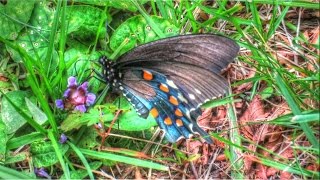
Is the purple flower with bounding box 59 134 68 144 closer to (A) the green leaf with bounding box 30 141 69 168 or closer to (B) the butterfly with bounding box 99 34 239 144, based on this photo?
(A) the green leaf with bounding box 30 141 69 168

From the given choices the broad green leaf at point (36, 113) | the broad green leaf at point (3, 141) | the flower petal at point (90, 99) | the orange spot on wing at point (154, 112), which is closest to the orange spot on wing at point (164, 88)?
the orange spot on wing at point (154, 112)

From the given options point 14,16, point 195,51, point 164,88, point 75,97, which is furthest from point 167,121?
point 14,16

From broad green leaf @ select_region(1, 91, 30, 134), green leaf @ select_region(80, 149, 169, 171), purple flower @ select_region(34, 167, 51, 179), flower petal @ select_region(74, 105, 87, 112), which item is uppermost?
flower petal @ select_region(74, 105, 87, 112)

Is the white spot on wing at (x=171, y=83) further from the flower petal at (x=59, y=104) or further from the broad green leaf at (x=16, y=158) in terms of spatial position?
the broad green leaf at (x=16, y=158)

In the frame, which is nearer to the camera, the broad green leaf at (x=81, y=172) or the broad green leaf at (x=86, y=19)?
the broad green leaf at (x=81, y=172)

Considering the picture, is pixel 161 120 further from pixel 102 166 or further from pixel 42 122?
pixel 42 122

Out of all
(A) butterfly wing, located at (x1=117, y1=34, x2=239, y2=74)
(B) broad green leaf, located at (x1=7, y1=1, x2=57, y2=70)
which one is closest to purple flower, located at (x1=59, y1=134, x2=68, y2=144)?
(B) broad green leaf, located at (x1=7, y1=1, x2=57, y2=70)

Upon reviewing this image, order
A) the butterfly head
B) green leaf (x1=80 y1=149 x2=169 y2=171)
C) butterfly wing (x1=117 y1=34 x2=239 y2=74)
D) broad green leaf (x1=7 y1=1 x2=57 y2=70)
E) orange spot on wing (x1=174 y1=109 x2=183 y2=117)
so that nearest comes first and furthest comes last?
butterfly wing (x1=117 y1=34 x2=239 y2=74), green leaf (x1=80 y1=149 x2=169 y2=171), orange spot on wing (x1=174 y1=109 x2=183 y2=117), the butterfly head, broad green leaf (x1=7 y1=1 x2=57 y2=70)

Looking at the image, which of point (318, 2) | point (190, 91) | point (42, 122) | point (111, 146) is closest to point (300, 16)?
point (318, 2)

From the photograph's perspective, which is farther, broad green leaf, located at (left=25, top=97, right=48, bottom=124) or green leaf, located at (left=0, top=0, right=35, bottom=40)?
green leaf, located at (left=0, top=0, right=35, bottom=40)
